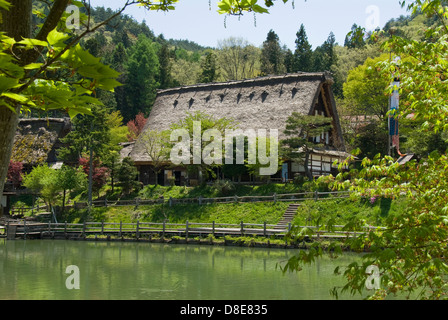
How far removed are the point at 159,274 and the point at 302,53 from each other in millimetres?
42049

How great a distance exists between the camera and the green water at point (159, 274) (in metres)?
13.7

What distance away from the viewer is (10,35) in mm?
2629

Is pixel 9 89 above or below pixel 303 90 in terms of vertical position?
below

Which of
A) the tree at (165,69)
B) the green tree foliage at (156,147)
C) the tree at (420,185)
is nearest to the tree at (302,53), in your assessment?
the tree at (165,69)

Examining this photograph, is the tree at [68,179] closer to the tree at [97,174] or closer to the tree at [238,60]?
the tree at [97,174]

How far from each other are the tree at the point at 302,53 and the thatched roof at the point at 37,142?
2587 cm

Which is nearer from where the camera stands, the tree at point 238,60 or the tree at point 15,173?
the tree at point 15,173

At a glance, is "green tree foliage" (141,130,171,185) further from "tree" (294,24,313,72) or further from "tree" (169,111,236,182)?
"tree" (294,24,313,72)

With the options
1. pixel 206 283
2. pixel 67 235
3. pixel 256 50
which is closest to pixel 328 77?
pixel 67 235

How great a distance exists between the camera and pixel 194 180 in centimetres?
3550

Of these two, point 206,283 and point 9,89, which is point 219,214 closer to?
point 206,283

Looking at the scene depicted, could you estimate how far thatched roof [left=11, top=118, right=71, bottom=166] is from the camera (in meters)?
39.3

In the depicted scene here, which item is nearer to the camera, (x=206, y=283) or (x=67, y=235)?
(x=206, y=283)

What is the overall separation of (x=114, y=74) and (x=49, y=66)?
379 millimetres
